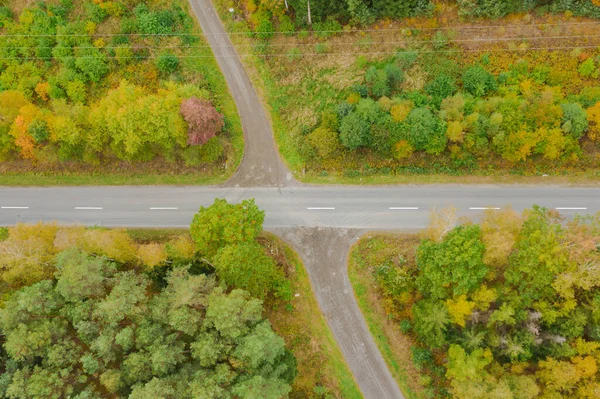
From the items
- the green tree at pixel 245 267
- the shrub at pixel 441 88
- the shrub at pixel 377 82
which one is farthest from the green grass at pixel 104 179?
the shrub at pixel 441 88

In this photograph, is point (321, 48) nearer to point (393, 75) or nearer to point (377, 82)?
point (377, 82)

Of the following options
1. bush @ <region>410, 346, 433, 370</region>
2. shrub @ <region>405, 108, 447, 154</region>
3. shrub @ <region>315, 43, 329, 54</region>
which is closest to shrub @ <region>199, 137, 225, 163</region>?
shrub @ <region>315, 43, 329, 54</region>

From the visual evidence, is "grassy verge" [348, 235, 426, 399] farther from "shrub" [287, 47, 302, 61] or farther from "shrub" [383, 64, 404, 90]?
"shrub" [287, 47, 302, 61]

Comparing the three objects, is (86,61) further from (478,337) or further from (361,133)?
(478,337)

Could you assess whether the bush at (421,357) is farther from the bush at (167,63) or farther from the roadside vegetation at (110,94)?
the bush at (167,63)

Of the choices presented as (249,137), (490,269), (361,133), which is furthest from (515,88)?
(249,137)
